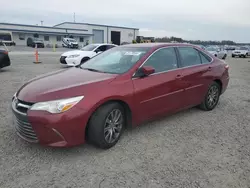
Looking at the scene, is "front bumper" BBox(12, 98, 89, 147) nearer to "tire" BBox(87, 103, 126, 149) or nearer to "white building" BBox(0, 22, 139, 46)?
"tire" BBox(87, 103, 126, 149)

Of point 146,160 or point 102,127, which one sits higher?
point 102,127

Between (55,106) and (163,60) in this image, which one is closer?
(55,106)

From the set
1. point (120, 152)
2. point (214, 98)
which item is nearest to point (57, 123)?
point (120, 152)

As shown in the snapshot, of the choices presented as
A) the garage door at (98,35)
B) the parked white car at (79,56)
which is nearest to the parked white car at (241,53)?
the parked white car at (79,56)

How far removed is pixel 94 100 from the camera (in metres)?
3.03

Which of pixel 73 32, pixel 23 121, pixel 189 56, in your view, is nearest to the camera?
pixel 23 121

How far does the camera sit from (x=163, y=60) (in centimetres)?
416

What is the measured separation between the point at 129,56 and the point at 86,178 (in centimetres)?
226

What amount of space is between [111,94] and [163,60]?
1467 mm

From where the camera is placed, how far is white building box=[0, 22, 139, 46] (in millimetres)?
47781

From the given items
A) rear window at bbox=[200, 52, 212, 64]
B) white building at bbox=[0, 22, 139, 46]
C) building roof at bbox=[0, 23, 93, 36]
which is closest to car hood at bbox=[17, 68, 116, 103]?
rear window at bbox=[200, 52, 212, 64]

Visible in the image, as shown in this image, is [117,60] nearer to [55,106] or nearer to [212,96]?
[55,106]

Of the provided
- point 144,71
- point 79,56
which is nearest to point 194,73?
point 144,71

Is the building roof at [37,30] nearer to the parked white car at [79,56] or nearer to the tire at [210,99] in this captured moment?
the parked white car at [79,56]
